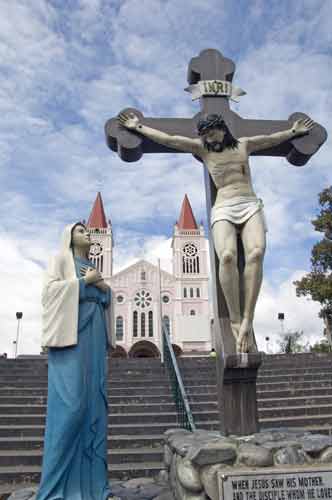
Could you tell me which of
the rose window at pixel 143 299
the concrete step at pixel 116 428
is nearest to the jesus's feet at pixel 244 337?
the concrete step at pixel 116 428

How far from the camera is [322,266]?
18.9m

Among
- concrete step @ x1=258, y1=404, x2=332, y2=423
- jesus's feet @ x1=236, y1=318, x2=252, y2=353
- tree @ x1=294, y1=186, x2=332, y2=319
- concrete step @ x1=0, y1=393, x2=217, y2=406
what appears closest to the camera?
jesus's feet @ x1=236, y1=318, x2=252, y2=353

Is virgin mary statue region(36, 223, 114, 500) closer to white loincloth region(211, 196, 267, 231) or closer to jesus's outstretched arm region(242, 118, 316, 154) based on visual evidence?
white loincloth region(211, 196, 267, 231)

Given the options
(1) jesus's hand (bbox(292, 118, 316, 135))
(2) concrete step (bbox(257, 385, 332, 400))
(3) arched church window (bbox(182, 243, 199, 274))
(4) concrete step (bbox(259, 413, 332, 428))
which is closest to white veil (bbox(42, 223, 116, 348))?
(1) jesus's hand (bbox(292, 118, 316, 135))

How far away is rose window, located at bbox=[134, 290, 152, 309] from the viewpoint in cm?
5103

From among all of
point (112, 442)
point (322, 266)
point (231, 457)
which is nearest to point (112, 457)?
point (112, 442)

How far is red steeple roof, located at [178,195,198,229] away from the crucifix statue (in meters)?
51.9

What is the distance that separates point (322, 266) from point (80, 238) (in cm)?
1746

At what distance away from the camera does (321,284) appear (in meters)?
17.7

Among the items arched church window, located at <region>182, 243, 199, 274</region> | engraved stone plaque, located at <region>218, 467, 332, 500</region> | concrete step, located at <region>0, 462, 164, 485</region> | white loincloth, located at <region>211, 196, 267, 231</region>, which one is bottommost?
concrete step, located at <region>0, 462, 164, 485</region>

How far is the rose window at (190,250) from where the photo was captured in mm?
54094

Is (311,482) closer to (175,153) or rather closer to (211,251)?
(211,251)

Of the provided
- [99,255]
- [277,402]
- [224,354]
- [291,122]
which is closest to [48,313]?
[224,354]

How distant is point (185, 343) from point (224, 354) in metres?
43.5
